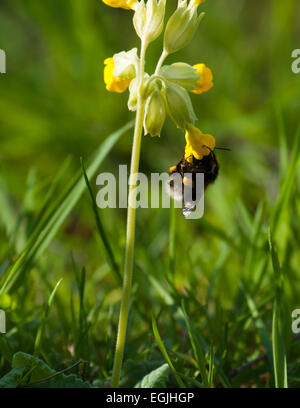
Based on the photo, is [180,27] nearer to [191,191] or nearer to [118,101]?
[191,191]

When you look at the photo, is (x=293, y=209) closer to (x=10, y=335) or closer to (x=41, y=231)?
(x=41, y=231)

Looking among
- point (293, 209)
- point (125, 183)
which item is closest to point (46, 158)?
point (125, 183)

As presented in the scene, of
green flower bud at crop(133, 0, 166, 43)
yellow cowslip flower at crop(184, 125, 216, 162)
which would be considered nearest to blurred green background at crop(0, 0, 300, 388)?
yellow cowslip flower at crop(184, 125, 216, 162)

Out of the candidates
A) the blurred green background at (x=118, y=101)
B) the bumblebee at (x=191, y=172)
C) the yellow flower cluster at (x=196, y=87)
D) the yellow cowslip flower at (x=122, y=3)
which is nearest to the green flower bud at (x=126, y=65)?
the yellow flower cluster at (x=196, y=87)

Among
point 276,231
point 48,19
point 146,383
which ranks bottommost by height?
point 146,383

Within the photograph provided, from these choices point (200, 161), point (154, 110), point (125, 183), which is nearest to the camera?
point (154, 110)

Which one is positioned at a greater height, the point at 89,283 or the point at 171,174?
the point at 171,174

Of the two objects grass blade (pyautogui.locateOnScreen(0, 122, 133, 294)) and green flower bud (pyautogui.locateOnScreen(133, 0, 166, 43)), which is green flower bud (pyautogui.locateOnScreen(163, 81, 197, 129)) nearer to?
green flower bud (pyautogui.locateOnScreen(133, 0, 166, 43))
